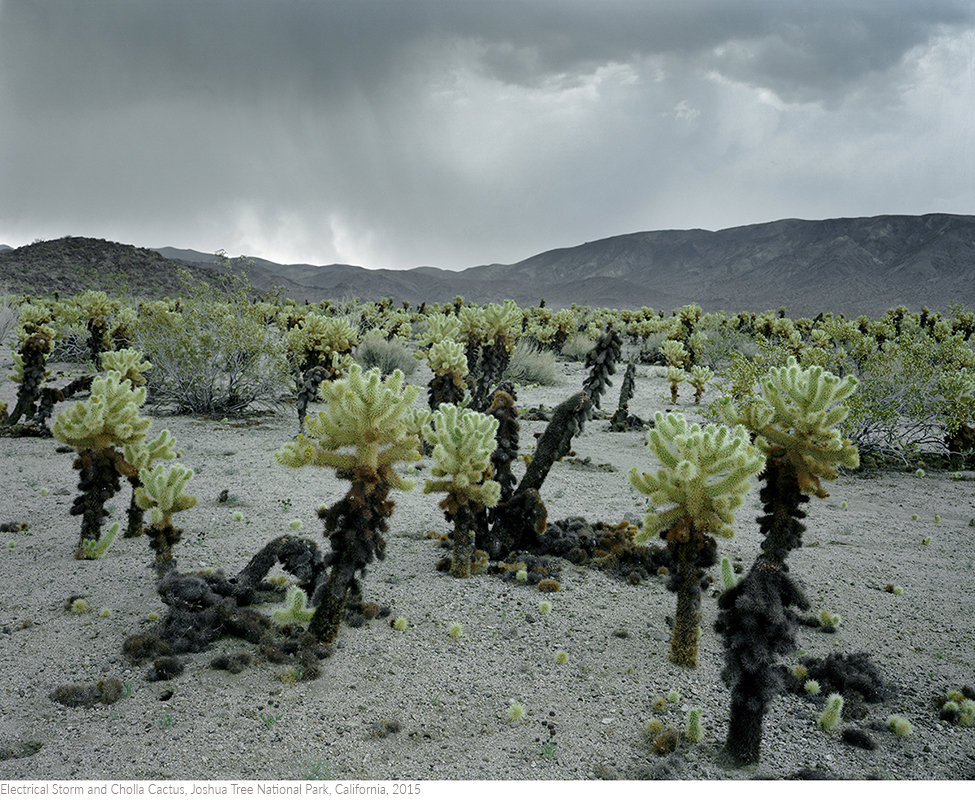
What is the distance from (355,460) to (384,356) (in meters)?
14.3

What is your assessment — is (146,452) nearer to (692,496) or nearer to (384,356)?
(692,496)

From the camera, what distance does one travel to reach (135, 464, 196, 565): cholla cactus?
447 centimetres

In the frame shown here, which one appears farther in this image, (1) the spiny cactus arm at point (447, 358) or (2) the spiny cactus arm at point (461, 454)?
(1) the spiny cactus arm at point (447, 358)

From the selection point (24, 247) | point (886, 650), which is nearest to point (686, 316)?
point (886, 650)

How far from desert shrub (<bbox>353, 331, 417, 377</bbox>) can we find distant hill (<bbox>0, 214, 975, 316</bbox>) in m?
29.6

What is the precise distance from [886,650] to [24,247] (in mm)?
66001

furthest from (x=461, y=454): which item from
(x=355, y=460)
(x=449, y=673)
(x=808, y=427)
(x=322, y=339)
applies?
(x=322, y=339)

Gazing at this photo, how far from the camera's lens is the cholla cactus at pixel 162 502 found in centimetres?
447

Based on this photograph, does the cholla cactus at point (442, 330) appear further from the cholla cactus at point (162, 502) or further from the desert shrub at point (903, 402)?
the cholla cactus at point (162, 502)

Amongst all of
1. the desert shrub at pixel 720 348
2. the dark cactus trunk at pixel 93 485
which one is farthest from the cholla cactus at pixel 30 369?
the desert shrub at pixel 720 348

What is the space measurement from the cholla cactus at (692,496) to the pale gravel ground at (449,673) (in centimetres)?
40

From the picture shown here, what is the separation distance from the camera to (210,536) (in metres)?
5.69

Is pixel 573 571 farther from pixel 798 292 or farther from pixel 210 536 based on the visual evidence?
pixel 798 292

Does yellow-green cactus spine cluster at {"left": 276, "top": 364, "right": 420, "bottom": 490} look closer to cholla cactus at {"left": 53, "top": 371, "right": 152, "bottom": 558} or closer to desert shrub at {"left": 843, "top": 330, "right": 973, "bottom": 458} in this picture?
cholla cactus at {"left": 53, "top": 371, "right": 152, "bottom": 558}
